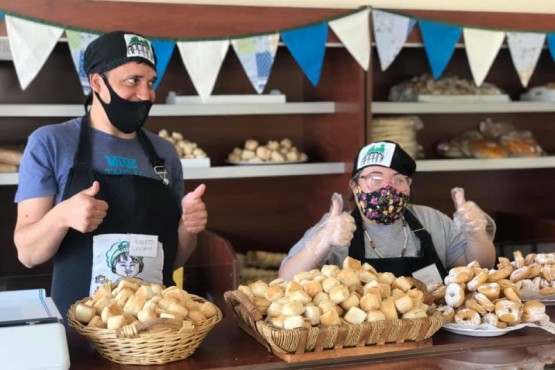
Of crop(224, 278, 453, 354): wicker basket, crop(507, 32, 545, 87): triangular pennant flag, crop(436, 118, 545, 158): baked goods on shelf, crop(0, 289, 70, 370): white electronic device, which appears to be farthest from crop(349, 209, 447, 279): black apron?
crop(507, 32, 545, 87): triangular pennant flag

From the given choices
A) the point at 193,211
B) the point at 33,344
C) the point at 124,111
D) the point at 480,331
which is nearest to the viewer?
the point at 33,344

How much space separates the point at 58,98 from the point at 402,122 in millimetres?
1816

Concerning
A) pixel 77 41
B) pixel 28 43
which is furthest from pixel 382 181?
pixel 28 43

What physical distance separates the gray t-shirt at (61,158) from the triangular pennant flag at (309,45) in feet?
4.61

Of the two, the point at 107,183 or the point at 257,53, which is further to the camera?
the point at 257,53

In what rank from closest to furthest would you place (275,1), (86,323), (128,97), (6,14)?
(86,323) → (128,97) → (6,14) → (275,1)

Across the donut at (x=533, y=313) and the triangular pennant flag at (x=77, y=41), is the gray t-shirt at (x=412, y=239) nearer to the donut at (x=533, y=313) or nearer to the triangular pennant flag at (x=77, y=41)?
the donut at (x=533, y=313)

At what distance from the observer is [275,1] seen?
→ 12.8ft

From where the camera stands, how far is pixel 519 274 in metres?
2.21

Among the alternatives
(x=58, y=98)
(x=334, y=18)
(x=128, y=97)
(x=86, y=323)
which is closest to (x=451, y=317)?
(x=86, y=323)

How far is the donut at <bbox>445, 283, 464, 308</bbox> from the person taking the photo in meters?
1.97

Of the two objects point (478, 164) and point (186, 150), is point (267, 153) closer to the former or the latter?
point (186, 150)

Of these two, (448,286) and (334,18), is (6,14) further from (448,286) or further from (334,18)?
(448,286)

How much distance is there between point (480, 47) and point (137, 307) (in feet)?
9.17
